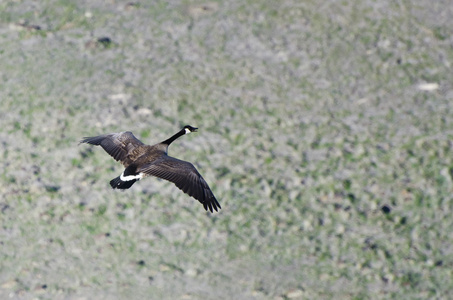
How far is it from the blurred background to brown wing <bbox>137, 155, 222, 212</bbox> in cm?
339

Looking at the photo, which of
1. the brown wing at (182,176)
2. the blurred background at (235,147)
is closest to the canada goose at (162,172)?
the brown wing at (182,176)

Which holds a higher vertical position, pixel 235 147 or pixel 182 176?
pixel 182 176

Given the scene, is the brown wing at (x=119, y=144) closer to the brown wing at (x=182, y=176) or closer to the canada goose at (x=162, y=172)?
the canada goose at (x=162, y=172)

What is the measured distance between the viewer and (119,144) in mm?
10078

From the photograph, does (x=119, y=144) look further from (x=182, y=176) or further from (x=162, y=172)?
(x=182, y=176)

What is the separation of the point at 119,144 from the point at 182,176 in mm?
1399

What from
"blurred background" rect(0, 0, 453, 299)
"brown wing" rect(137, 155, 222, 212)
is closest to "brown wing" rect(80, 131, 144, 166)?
"brown wing" rect(137, 155, 222, 212)

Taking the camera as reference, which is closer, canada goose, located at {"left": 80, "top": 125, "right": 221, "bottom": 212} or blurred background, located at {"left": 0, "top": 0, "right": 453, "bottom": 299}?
canada goose, located at {"left": 80, "top": 125, "right": 221, "bottom": 212}

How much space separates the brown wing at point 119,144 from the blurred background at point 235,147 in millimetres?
3293

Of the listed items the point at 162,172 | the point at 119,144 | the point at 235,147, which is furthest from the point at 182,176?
the point at 235,147

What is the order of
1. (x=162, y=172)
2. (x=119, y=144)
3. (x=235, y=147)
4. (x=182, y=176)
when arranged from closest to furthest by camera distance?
(x=162, y=172) < (x=182, y=176) < (x=119, y=144) < (x=235, y=147)

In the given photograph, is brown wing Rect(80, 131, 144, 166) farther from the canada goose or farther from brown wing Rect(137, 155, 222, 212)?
brown wing Rect(137, 155, 222, 212)

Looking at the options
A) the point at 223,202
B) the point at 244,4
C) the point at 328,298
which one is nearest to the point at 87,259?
the point at 223,202

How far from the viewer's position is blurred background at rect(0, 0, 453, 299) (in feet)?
40.7
